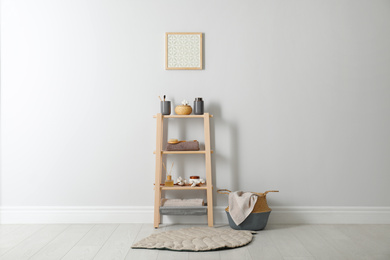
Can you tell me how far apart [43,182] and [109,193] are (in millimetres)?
555

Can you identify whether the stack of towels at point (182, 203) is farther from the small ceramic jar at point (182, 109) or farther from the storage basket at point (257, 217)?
the small ceramic jar at point (182, 109)

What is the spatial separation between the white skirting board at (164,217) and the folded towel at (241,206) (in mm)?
283

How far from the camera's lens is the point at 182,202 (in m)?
3.22

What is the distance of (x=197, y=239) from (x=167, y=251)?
10.8 inches

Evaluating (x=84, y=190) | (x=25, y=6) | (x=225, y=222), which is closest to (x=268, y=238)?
(x=225, y=222)

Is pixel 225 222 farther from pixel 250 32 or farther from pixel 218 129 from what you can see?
pixel 250 32

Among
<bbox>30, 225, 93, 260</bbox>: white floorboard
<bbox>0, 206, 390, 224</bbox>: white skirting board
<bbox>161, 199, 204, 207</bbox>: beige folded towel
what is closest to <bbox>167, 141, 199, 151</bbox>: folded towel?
<bbox>161, 199, 204, 207</bbox>: beige folded towel

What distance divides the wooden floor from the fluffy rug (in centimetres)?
5

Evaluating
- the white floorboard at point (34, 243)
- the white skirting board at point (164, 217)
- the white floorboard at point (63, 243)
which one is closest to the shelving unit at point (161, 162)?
the white skirting board at point (164, 217)

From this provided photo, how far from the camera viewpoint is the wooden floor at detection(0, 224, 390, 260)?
2516 millimetres

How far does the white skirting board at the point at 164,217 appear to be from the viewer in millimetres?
3371

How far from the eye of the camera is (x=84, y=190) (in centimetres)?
343

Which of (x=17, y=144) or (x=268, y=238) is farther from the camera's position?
(x=17, y=144)

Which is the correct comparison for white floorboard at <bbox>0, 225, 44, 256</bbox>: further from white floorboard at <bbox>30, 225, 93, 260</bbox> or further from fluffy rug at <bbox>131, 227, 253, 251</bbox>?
fluffy rug at <bbox>131, 227, 253, 251</bbox>
